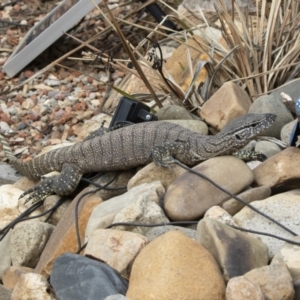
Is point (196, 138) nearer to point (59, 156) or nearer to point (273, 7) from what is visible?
point (59, 156)

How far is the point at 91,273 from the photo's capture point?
343 cm

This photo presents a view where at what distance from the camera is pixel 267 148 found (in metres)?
4.71

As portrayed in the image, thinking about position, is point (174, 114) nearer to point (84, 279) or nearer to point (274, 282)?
point (84, 279)

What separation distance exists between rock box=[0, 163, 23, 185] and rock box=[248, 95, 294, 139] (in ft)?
6.95

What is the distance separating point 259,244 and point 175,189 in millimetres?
689

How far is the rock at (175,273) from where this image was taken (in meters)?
3.17

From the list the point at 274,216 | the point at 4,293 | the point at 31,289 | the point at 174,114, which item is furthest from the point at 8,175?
the point at 274,216

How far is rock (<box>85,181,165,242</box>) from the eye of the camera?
4086 mm

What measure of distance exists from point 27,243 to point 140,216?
85 centimetres

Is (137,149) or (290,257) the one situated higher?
(137,149)

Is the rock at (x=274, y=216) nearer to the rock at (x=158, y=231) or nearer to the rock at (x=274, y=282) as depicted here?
the rock at (x=158, y=231)

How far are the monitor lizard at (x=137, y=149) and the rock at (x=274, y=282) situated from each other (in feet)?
4.72

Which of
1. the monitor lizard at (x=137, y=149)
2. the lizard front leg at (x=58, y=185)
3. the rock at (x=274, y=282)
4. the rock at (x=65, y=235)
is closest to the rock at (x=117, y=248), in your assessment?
the rock at (x=65, y=235)

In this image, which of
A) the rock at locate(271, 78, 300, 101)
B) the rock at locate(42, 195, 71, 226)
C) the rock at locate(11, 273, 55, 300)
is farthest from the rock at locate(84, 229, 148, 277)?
the rock at locate(271, 78, 300, 101)
